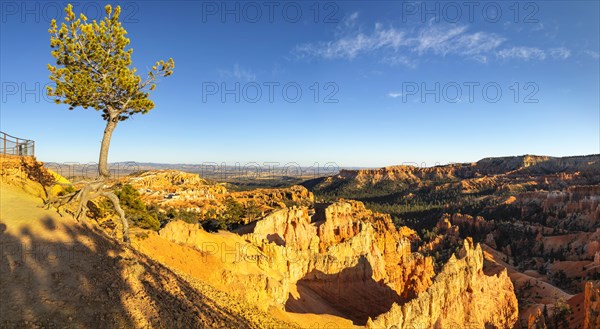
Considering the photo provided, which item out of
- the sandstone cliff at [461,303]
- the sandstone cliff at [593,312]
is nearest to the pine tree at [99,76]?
the sandstone cliff at [461,303]

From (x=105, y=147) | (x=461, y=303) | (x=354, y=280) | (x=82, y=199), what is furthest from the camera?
(x=354, y=280)

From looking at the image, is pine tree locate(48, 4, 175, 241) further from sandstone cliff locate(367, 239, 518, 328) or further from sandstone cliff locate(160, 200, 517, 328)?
sandstone cliff locate(367, 239, 518, 328)

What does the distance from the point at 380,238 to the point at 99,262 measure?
40.1 m

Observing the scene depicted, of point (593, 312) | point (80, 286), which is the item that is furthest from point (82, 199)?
point (593, 312)

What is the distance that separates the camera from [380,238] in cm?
4600

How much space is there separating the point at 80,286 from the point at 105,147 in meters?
7.78

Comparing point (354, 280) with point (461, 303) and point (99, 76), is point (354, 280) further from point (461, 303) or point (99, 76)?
point (99, 76)

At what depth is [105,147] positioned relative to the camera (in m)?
14.9

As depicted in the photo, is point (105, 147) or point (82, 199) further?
point (105, 147)

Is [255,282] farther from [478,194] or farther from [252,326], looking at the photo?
[478,194]

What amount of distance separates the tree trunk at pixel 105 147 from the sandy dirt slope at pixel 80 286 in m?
2.58

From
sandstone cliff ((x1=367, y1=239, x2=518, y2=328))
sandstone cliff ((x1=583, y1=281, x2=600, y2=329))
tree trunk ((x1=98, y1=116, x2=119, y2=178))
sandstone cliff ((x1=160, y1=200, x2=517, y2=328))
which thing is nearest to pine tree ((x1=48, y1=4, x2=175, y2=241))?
tree trunk ((x1=98, y1=116, x2=119, y2=178))

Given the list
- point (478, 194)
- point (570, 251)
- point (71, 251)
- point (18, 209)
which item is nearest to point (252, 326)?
point (71, 251)

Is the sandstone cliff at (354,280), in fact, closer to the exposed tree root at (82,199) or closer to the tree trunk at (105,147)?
the exposed tree root at (82,199)
